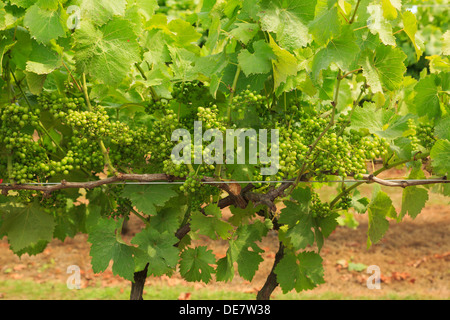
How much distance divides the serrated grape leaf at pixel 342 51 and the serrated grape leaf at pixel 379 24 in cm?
6

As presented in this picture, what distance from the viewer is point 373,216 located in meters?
1.94

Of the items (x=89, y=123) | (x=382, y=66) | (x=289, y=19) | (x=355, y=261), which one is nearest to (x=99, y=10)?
(x=89, y=123)

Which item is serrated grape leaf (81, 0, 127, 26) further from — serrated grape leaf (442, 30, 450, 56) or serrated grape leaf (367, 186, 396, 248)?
serrated grape leaf (367, 186, 396, 248)

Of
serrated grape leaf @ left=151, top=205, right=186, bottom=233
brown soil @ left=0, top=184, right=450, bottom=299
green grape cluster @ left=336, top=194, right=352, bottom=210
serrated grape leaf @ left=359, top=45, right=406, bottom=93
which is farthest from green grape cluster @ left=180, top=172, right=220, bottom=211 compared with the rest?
brown soil @ left=0, top=184, right=450, bottom=299

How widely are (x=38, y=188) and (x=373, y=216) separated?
130 cm

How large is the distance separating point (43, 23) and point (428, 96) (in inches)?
53.0

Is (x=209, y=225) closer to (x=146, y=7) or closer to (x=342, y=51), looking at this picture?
(x=342, y=51)

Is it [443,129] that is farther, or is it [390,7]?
[443,129]

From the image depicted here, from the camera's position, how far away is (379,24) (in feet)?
4.47

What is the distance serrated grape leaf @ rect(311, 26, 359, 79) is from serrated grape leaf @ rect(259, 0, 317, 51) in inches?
3.5

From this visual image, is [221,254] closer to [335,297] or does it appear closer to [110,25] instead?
[335,297]

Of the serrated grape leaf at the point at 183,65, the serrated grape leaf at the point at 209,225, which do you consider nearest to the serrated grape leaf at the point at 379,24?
the serrated grape leaf at the point at 183,65

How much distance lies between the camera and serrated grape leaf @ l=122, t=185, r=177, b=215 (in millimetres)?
1679
